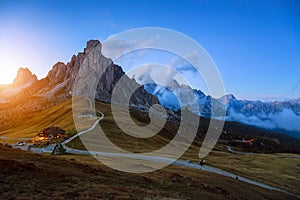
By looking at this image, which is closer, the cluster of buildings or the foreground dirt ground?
the foreground dirt ground

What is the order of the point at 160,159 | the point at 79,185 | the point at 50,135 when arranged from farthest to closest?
the point at 50,135, the point at 160,159, the point at 79,185

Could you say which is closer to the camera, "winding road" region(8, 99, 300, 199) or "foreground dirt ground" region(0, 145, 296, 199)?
"foreground dirt ground" region(0, 145, 296, 199)

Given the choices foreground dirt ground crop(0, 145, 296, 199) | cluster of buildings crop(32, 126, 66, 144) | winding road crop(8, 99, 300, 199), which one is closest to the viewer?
foreground dirt ground crop(0, 145, 296, 199)

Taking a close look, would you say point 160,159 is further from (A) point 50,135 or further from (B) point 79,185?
(B) point 79,185

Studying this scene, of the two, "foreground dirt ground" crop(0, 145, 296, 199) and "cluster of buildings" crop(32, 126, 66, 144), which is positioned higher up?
"cluster of buildings" crop(32, 126, 66, 144)

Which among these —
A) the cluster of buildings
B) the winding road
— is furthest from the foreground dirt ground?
the cluster of buildings

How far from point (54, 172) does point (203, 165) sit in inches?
2397

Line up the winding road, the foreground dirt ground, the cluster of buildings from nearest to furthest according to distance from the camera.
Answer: the foreground dirt ground → the winding road → the cluster of buildings

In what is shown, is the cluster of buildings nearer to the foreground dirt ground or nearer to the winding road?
the winding road

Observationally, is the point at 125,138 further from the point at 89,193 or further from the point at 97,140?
→ the point at 89,193

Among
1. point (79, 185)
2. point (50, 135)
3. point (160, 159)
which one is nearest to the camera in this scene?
point (79, 185)

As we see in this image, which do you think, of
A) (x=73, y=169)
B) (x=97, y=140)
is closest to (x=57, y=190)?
(x=73, y=169)

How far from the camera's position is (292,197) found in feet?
205

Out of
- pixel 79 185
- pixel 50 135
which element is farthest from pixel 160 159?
pixel 79 185
